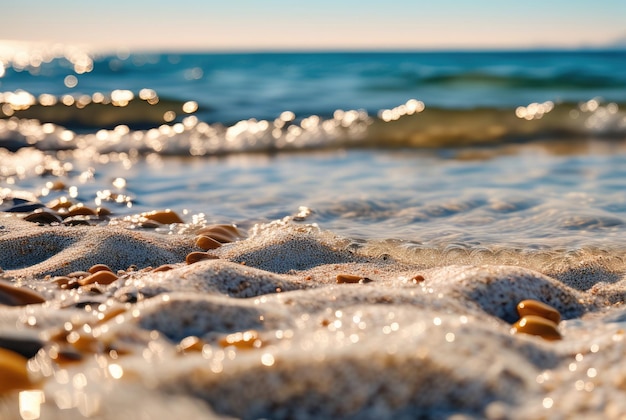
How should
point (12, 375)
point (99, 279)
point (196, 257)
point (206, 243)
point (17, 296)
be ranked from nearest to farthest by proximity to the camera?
point (12, 375) < point (17, 296) < point (99, 279) < point (196, 257) < point (206, 243)

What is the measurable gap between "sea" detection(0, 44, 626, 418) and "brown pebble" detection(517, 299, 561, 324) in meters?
0.06

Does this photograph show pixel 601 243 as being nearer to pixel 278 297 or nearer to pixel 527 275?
pixel 527 275

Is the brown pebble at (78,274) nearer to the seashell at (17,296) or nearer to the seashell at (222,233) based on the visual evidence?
the seashell at (17,296)

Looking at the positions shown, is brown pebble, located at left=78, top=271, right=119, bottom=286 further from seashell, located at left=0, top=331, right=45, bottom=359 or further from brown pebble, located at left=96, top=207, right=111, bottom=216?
brown pebble, located at left=96, top=207, right=111, bottom=216

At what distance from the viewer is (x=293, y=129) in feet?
22.4

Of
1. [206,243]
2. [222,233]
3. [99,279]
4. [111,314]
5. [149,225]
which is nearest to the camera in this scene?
[111,314]

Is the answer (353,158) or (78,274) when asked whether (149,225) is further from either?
(353,158)

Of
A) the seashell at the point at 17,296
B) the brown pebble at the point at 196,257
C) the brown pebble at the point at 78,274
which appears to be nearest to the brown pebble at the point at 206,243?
the brown pebble at the point at 196,257

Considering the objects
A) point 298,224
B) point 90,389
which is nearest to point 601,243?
point 298,224

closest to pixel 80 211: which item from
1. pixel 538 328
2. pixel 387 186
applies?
pixel 387 186

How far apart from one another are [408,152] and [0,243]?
3875 millimetres

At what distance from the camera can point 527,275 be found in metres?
2.01

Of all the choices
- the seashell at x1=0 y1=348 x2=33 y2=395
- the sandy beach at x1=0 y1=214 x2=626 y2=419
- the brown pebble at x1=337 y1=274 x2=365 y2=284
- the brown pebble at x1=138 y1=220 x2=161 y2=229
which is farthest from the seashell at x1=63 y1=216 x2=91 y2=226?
the seashell at x1=0 y1=348 x2=33 y2=395

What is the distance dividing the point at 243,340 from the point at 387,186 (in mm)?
2649
